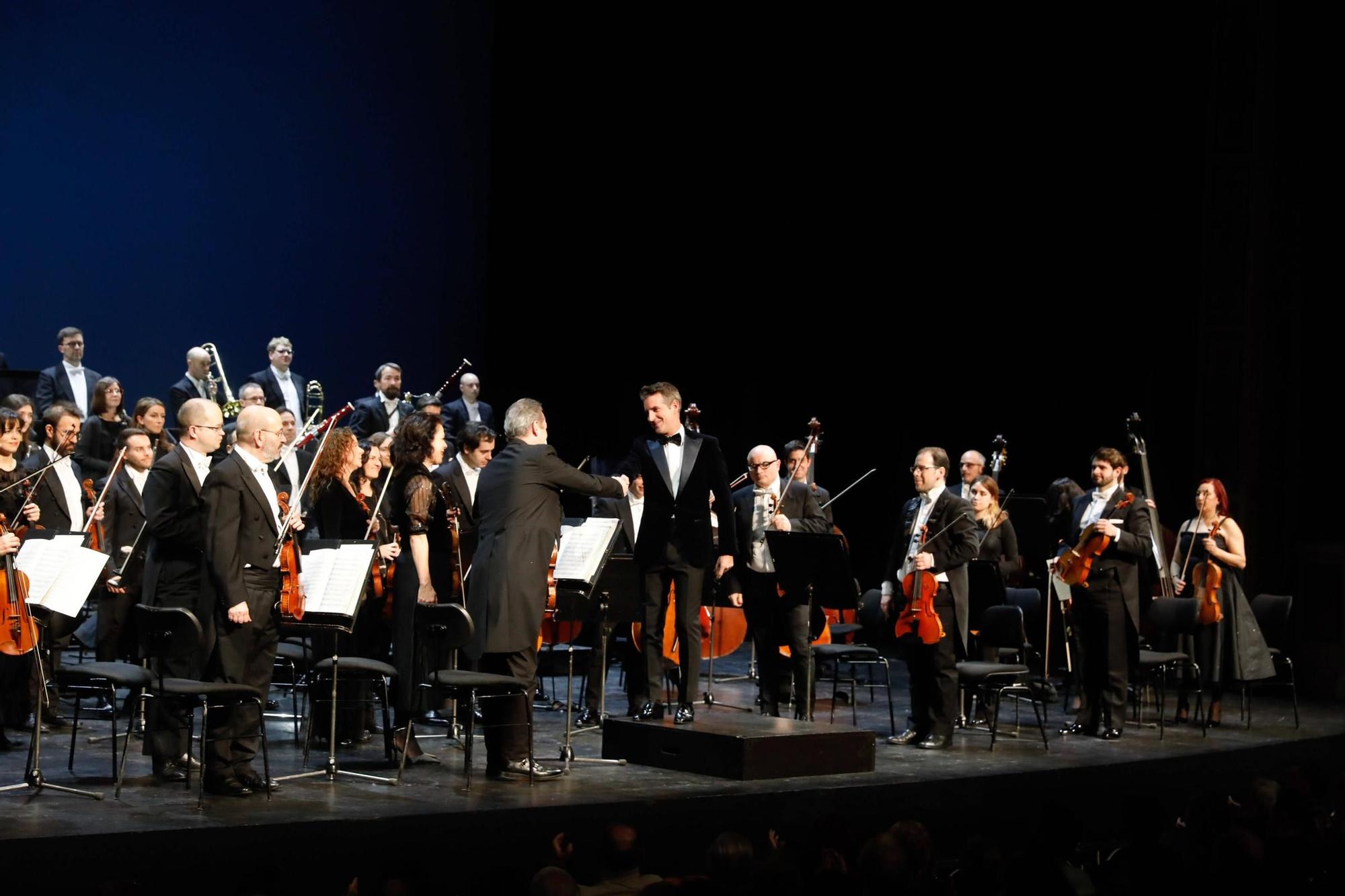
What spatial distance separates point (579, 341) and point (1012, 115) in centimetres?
392

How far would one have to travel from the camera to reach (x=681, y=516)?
7062 millimetres

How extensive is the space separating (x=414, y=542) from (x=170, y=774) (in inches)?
54.5

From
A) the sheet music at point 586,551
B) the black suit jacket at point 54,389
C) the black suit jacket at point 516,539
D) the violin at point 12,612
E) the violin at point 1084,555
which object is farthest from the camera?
the black suit jacket at point 54,389

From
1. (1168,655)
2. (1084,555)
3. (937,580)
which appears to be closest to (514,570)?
(937,580)

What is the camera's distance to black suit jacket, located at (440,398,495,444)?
11844 mm

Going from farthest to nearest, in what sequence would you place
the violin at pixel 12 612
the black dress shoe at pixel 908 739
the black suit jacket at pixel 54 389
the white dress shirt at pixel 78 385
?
the white dress shirt at pixel 78 385 < the black suit jacket at pixel 54 389 < the black dress shoe at pixel 908 739 < the violin at pixel 12 612

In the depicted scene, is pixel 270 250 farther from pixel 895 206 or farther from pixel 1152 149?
pixel 1152 149

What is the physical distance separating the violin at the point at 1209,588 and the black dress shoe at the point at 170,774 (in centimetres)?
544

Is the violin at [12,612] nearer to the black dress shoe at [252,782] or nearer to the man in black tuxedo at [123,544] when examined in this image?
A: the black dress shoe at [252,782]

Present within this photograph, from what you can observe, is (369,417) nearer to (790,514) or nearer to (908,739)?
(790,514)

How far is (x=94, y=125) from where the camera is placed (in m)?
11.5

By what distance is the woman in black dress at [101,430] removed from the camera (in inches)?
361

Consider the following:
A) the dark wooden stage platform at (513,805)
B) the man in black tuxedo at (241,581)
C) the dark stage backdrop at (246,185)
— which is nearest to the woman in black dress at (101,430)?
the dark wooden stage platform at (513,805)

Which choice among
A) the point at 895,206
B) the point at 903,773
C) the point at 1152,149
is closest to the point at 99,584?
the point at 903,773
